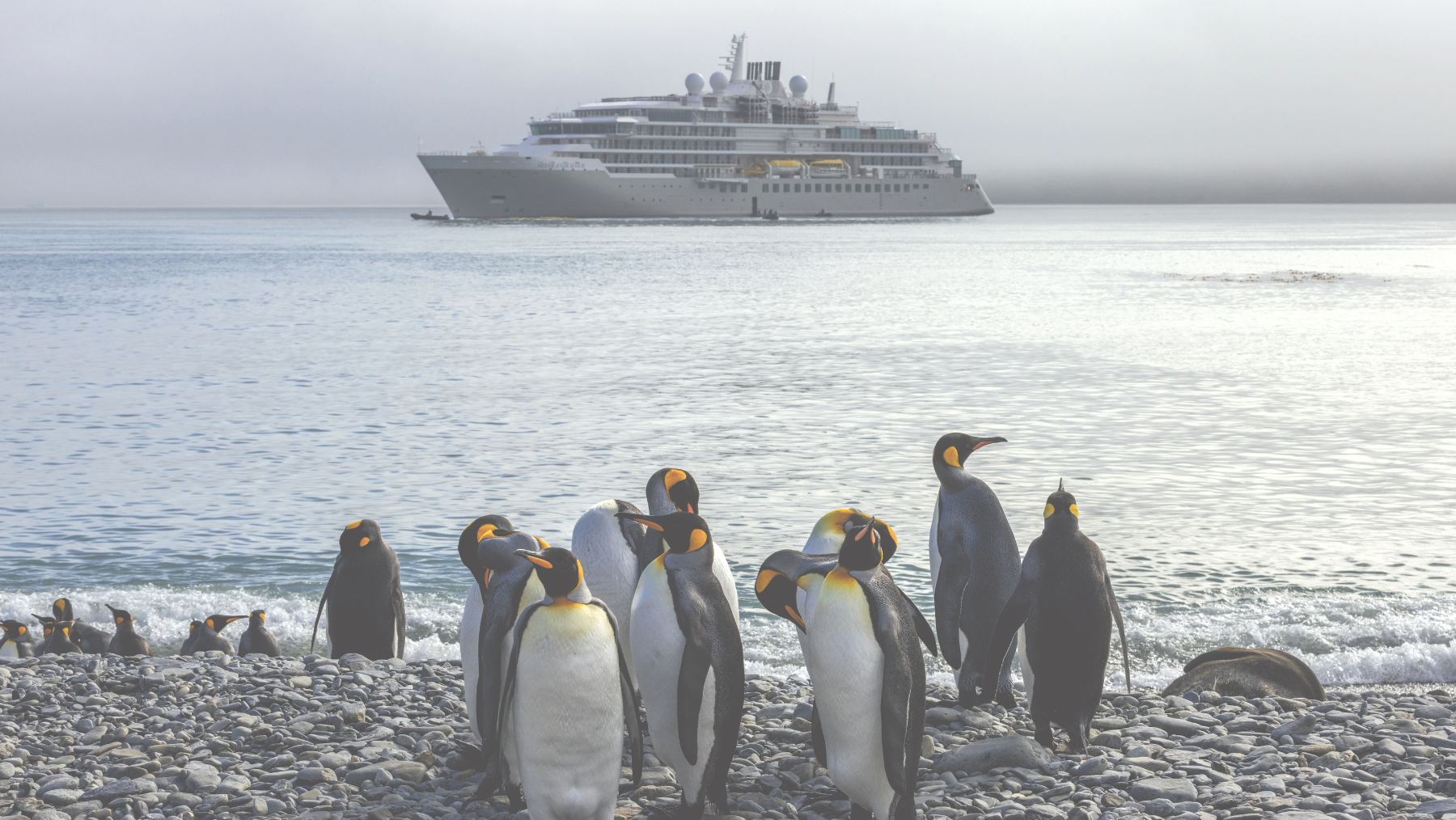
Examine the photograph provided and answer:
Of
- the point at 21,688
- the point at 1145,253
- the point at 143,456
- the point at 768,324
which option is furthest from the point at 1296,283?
the point at 21,688

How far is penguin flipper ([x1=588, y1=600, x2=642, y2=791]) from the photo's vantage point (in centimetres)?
366

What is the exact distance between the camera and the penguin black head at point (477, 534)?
4.25m

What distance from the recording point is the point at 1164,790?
152 inches

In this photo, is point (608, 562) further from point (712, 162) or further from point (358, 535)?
point (712, 162)

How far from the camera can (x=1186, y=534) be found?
28.9 feet

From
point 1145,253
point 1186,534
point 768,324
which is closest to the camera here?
point 1186,534

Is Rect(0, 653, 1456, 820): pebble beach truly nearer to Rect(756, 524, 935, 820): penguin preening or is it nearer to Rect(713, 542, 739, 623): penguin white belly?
Rect(756, 524, 935, 820): penguin preening

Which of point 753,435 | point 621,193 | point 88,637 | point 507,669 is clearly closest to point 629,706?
point 507,669

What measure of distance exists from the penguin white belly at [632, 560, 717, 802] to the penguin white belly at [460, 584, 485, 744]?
0.62 metres

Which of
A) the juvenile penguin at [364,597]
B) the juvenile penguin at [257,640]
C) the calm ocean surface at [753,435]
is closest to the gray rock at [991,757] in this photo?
the calm ocean surface at [753,435]

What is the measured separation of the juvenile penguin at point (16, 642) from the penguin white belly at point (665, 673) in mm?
4474

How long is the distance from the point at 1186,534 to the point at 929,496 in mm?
2115

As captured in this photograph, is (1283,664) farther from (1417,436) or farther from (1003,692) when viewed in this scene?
(1417,436)

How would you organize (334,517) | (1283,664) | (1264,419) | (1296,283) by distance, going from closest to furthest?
(1283,664)
(334,517)
(1264,419)
(1296,283)
